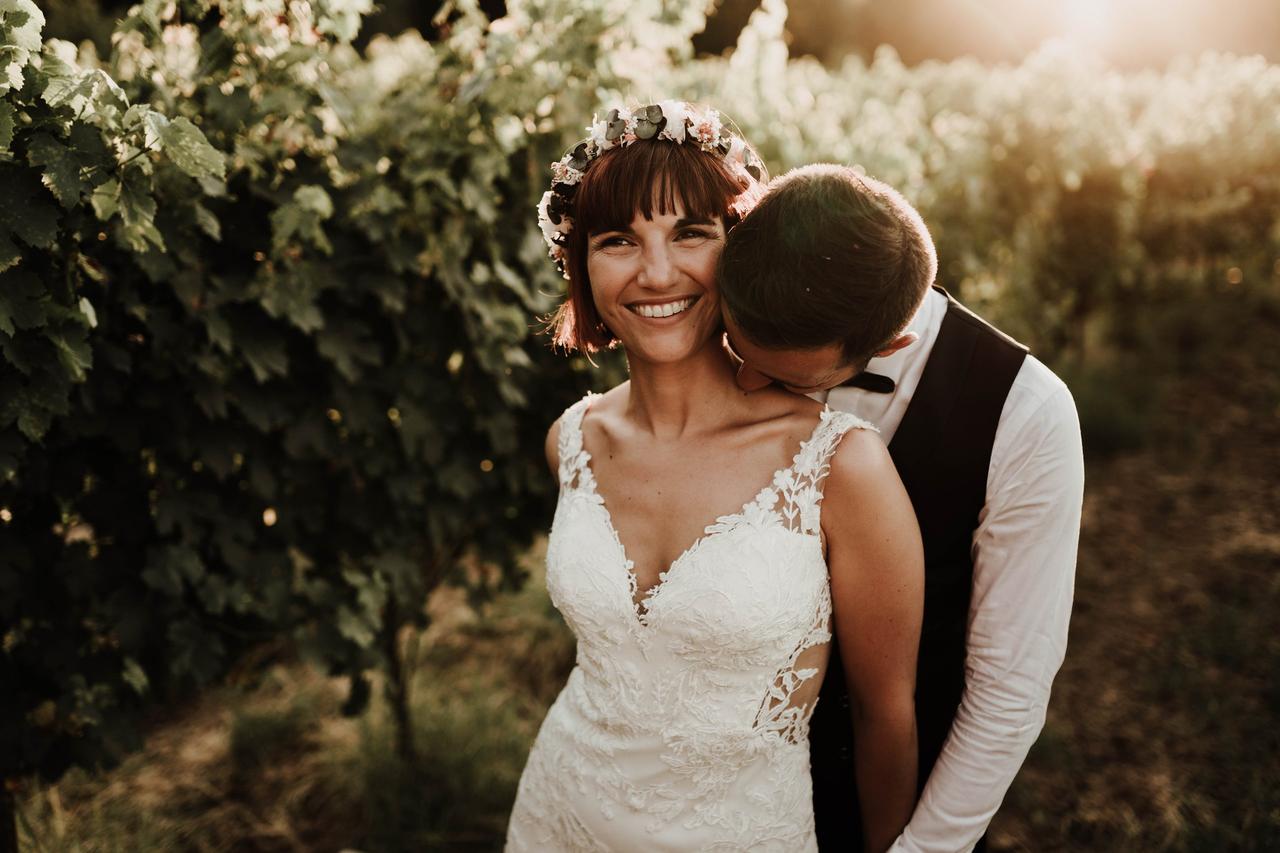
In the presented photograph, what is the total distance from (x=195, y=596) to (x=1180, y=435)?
6370 millimetres

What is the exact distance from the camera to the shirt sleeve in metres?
1.71

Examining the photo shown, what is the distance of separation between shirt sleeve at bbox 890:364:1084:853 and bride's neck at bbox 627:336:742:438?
59 cm

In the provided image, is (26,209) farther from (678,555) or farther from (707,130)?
(678,555)

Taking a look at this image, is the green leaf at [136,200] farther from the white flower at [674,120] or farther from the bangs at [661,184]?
the white flower at [674,120]

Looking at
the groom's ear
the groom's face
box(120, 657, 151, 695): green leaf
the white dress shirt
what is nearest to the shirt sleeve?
the white dress shirt

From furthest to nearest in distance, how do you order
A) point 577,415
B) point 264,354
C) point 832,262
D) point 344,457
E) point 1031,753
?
point 1031,753
point 344,457
point 264,354
point 577,415
point 832,262

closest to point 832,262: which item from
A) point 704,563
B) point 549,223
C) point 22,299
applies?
A: point 704,563

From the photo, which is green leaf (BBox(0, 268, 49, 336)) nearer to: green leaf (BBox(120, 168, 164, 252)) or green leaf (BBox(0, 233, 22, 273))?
green leaf (BBox(0, 233, 22, 273))

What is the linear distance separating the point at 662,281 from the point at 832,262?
42cm

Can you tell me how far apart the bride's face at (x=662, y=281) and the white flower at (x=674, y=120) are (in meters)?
0.15

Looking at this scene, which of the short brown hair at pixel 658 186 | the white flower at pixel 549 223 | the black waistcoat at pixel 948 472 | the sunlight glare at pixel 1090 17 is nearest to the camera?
the black waistcoat at pixel 948 472

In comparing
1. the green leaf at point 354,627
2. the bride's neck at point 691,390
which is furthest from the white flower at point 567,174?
the green leaf at point 354,627

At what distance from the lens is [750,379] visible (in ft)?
6.55

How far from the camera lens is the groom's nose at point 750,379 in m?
1.99
